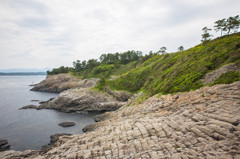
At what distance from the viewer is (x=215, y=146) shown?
1152 cm

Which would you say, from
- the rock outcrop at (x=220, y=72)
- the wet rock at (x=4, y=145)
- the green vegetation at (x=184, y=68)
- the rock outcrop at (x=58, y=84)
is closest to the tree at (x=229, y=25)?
the green vegetation at (x=184, y=68)

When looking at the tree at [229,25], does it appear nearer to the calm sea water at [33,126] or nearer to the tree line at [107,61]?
the calm sea water at [33,126]

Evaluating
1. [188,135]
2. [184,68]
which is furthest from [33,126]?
[184,68]

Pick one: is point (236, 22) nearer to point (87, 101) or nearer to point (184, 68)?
point (184, 68)

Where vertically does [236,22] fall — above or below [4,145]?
above

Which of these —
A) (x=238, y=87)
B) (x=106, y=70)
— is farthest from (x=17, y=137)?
(x=106, y=70)

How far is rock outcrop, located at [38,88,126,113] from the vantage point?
59.1 meters

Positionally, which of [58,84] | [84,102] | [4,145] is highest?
[58,84]

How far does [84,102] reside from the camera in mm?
61281

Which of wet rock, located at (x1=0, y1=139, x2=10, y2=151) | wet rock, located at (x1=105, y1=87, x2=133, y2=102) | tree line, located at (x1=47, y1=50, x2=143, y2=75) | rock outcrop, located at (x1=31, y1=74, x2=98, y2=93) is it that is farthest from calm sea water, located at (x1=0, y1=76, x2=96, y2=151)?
tree line, located at (x1=47, y1=50, x2=143, y2=75)

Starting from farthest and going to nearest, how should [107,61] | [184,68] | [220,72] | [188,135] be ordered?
[107,61], [184,68], [220,72], [188,135]

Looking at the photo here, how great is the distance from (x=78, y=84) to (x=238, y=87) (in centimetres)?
9576

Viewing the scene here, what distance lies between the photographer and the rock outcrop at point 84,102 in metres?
59.1

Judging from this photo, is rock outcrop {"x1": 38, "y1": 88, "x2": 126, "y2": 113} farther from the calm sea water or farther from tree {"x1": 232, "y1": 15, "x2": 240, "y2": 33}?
tree {"x1": 232, "y1": 15, "x2": 240, "y2": 33}
